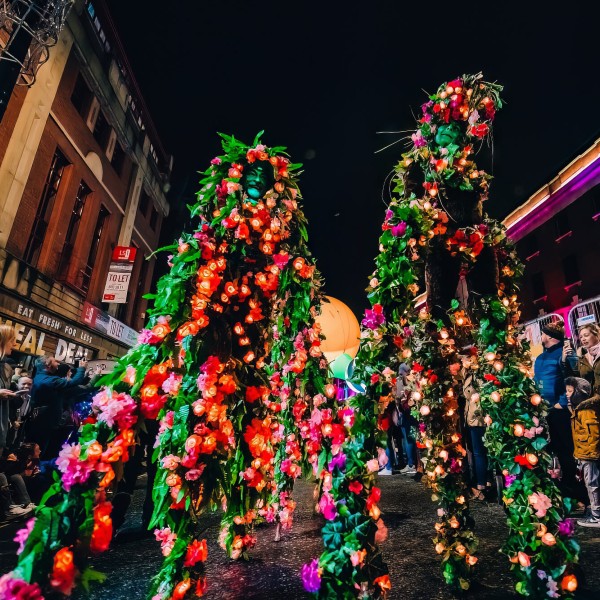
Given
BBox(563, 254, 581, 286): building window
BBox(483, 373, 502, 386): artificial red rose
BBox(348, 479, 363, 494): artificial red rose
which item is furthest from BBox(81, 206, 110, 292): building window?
BBox(563, 254, 581, 286): building window

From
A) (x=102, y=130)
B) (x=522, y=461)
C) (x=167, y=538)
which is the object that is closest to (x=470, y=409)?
(x=522, y=461)

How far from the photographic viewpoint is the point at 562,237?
699 inches

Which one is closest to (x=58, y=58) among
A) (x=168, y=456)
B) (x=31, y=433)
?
(x=31, y=433)

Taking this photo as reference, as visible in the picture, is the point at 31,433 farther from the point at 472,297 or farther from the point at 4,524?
the point at 472,297

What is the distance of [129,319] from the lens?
2034 cm

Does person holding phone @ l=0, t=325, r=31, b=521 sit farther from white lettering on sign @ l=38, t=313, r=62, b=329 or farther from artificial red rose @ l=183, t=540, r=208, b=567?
white lettering on sign @ l=38, t=313, r=62, b=329

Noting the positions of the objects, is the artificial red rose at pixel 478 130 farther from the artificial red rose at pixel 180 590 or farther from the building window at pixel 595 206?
the building window at pixel 595 206

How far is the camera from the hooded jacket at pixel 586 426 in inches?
170

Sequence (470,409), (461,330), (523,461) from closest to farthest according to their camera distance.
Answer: (523,461), (461,330), (470,409)

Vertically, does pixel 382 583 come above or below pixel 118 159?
below

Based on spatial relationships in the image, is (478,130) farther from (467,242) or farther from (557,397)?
(557,397)

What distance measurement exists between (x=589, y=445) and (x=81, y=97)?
59.0 feet

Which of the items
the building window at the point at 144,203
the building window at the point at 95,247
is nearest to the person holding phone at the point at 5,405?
the building window at the point at 95,247

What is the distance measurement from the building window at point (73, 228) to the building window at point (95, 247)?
1025mm
